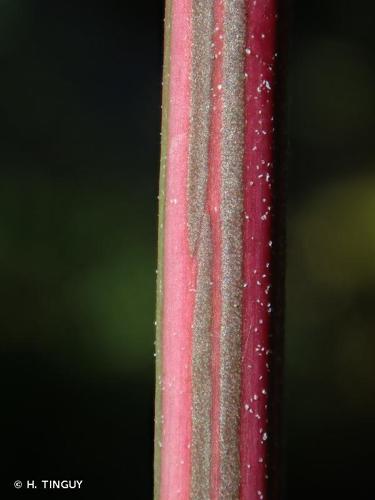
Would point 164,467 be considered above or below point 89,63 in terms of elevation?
below

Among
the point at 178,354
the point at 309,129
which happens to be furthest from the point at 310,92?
the point at 178,354

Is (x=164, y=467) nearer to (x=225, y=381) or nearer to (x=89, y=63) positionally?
(x=225, y=381)

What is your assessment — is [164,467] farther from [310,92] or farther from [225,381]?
[310,92]

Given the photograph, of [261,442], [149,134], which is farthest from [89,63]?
[261,442]
